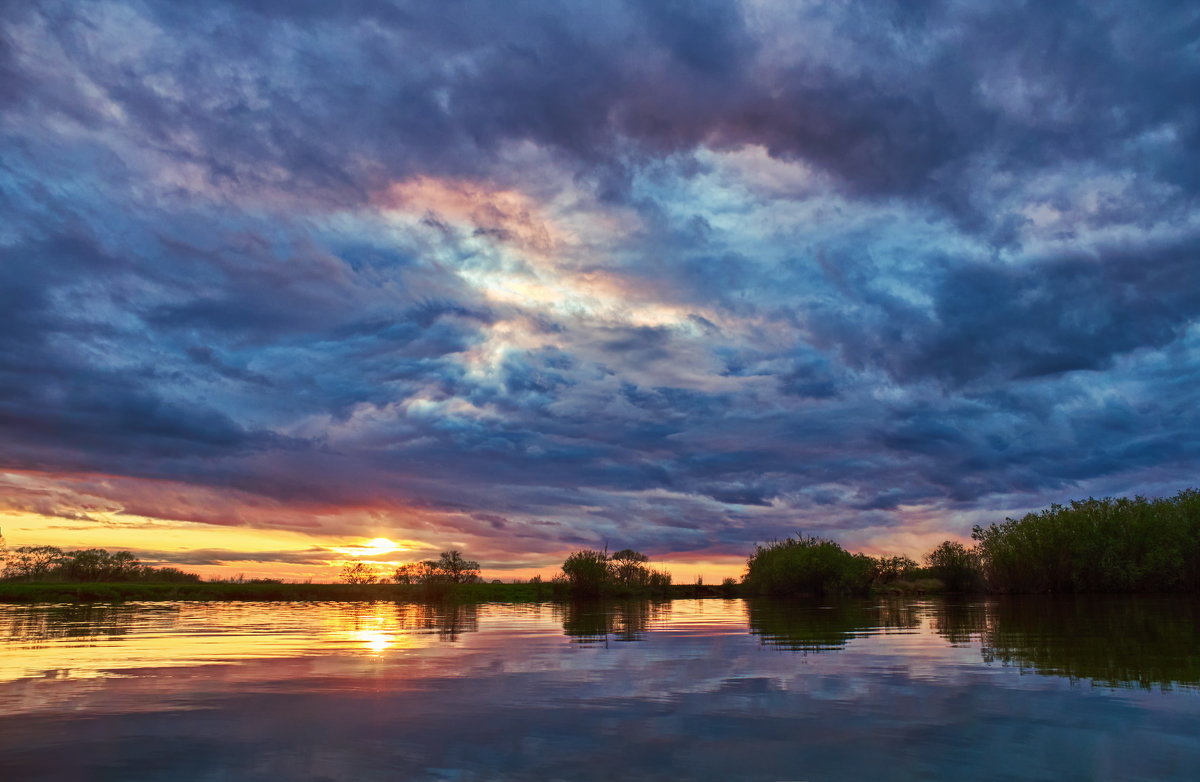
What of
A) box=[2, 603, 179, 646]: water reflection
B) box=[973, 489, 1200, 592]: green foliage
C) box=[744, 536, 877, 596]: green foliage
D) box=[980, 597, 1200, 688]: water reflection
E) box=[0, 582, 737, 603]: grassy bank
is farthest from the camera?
box=[744, 536, 877, 596]: green foliage

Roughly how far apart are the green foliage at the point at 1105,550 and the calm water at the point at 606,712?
73.9 meters

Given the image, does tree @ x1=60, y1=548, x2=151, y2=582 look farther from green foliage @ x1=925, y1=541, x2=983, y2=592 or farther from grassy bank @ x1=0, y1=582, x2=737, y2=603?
green foliage @ x1=925, y1=541, x2=983, y2=592

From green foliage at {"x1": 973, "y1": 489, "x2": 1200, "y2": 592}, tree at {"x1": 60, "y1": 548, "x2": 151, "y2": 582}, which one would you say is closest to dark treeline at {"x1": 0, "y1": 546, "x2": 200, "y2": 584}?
tree at {"x1": 60, "y1": 548, "x2": 151, "y2": 582}

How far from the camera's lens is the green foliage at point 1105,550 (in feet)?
271

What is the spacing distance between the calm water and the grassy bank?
171 ft

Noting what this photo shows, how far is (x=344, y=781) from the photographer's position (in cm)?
774

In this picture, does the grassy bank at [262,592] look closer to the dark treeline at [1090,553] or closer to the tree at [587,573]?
the tree at [587,573]

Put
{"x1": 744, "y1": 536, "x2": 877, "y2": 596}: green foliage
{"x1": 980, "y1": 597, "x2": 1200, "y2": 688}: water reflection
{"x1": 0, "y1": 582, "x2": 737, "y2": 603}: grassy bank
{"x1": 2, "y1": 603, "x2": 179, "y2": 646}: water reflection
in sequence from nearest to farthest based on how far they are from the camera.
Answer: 1. {"x1": 980, "y1": 597, "x2": 1200, "y2": 688}: water reflection
2. {"x1": 2, "y1": 603, "x2": 179, "y2": 646}: water reflection
3. {"x1": 0, "y1": 582, "x2": 737, "y2": 603}: grassy bank
4. {"x1": 744, "y1": 536, "x2": 877, "y2": 596}: green foliage

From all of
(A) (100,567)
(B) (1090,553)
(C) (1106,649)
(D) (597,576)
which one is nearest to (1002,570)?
(B) (1090,553)

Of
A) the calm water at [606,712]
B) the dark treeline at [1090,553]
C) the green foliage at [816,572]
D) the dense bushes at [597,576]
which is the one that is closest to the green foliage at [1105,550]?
the dark treeline at [1090,553]

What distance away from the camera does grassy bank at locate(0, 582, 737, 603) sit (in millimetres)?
64062

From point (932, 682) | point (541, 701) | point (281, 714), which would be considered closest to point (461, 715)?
point (541, 701)

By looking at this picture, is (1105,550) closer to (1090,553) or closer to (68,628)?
(1090,553)

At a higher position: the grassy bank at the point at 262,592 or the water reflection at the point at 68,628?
the water reflection at the point at 68,628
